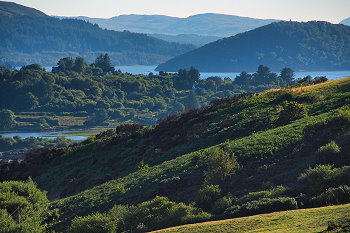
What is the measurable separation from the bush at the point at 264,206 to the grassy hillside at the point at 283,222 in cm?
106

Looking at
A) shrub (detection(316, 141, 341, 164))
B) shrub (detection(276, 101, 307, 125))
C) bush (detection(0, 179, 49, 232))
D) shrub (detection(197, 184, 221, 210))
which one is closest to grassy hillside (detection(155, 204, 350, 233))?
shrub (detection(197, 184, 221, 210))

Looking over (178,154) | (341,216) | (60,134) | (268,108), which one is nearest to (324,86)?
(268,108)

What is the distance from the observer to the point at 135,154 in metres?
57.3

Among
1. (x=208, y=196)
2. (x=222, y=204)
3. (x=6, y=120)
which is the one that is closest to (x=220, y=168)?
(x=208, y=196)

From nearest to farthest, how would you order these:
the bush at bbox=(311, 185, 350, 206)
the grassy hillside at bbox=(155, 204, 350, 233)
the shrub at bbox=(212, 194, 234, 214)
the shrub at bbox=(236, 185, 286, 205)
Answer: the grassy hillside at bbox=(155, 204, 350, 233), the bush at bbox=(311, 185, 350, 206), the shrub at bbox=(236, 185, 286, 205), the shrub at bbox=(212, 194, 234, 214)

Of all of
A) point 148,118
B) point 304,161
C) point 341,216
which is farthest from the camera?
point 148,118

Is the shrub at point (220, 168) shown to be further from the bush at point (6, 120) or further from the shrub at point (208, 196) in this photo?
the bush at point (6, 120)

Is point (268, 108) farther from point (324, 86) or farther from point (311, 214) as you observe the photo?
point (311, 214)

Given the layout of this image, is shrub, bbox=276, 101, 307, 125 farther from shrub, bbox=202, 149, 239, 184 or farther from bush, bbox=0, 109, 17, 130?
bush, bbox=0, 109, 17, 130

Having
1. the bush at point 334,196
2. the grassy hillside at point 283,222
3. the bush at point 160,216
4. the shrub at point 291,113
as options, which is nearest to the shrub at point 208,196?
the bush at point 160,216

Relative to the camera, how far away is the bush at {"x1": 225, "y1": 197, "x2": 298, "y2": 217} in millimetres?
30609

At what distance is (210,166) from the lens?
130 ft

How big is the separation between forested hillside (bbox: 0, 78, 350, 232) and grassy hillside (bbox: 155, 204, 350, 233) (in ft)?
5.59

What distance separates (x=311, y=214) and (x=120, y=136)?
37389mm
